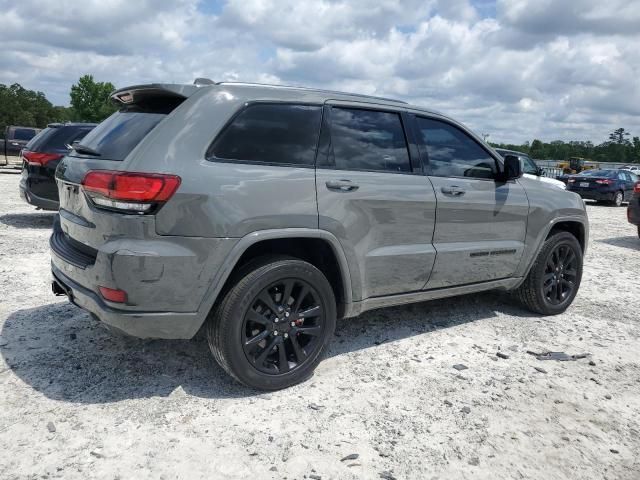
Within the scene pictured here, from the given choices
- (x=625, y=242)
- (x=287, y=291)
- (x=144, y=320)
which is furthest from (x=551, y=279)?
(x=625, y=242)

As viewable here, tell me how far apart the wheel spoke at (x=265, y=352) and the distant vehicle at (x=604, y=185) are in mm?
18410

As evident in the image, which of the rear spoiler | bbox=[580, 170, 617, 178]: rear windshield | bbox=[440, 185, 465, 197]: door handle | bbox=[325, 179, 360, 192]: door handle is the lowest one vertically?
bbox=[580, 170, 617, 178]: rear windshield

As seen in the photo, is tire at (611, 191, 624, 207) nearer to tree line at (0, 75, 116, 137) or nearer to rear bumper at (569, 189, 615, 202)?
rear bumper at (569, 189, 615, 202)

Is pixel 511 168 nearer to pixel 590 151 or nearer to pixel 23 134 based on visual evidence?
pixel 23 134

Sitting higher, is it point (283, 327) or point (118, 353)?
point (283, 327)

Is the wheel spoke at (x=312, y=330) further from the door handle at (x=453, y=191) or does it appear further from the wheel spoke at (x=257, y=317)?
the door handle at (x=453, y=191)

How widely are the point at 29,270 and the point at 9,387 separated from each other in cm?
293

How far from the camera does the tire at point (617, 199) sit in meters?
19.0

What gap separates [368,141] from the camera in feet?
12.5

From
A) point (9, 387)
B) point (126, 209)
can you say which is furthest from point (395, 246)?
point (9, 387)

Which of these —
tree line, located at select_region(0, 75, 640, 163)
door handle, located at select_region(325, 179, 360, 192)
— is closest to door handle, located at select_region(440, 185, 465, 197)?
door handle, located at select_region(325, 179, 360, 192)

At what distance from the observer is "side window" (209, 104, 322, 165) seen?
10.5 feet

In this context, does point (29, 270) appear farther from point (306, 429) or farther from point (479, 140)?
point (479, 140)

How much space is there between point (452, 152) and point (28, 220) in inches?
305
